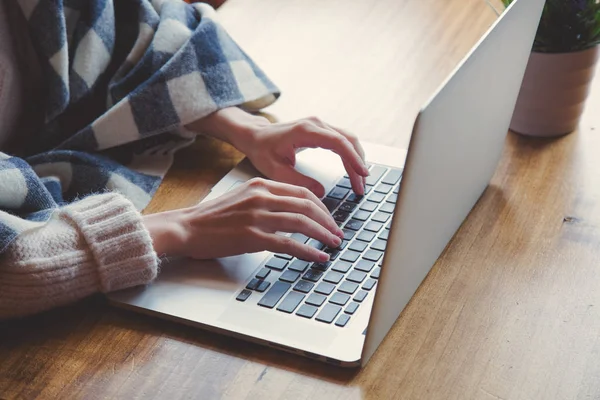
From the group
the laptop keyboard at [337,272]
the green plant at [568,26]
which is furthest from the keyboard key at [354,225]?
the green plant at [568,26]

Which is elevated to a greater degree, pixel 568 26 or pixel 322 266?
pixel 568 26

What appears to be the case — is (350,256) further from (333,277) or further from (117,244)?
(117,244)

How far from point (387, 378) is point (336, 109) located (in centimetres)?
48

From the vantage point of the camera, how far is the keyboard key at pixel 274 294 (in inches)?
31.1

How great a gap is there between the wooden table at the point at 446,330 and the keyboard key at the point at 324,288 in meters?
0.07

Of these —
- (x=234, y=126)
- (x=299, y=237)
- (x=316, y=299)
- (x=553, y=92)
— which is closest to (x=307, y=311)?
(x=316, y=299)

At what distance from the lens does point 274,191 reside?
89cm

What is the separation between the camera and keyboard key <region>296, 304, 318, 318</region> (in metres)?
0.77

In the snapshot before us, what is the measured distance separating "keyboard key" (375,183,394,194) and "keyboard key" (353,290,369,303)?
7.3 inches

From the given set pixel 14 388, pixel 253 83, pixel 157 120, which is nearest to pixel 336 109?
pixel 253 83

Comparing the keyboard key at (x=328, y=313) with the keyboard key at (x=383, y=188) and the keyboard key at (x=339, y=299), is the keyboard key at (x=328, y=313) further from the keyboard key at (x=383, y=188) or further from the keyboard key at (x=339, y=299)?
the keyboard key at (x=383, y=188)

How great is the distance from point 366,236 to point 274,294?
0.43ft

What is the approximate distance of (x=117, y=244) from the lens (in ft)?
2.67

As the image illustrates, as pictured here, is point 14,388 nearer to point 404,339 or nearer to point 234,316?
point 234,316
